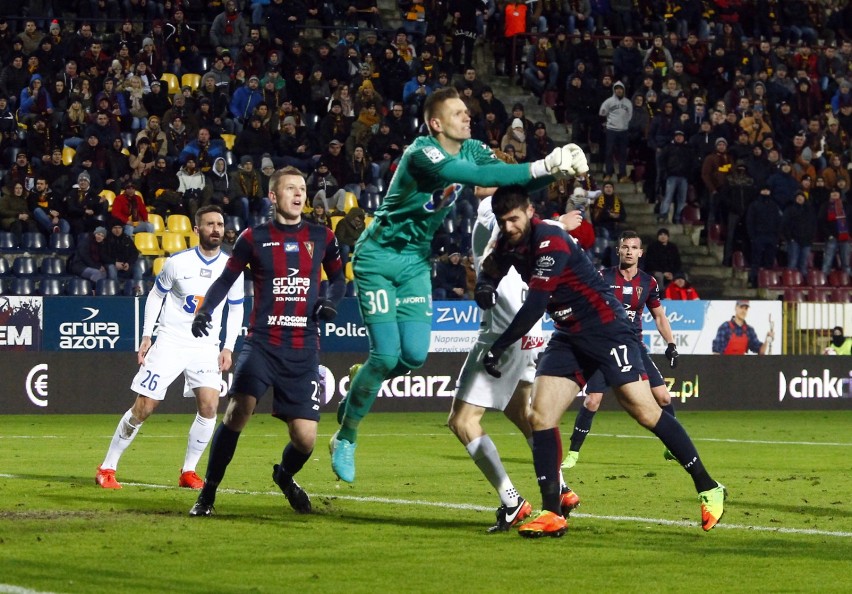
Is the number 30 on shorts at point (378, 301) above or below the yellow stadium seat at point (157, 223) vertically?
above

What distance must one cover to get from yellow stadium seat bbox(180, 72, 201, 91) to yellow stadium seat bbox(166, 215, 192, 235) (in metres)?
3.65

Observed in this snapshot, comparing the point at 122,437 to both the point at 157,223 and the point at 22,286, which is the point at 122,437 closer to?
the point at 22,286

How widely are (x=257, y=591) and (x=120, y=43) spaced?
21489 mm

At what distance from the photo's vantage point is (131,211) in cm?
2469

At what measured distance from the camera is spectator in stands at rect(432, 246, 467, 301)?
82.9 ft

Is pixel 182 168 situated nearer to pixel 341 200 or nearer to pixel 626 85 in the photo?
pixel 341 200

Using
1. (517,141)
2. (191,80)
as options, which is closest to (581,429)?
(517,141)

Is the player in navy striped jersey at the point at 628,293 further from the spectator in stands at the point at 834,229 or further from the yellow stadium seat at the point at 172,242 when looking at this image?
the spectator in stands at the point at 834,229

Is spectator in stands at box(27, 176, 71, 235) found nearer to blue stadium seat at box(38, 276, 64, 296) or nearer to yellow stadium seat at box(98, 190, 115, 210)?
yellow stadium seat at box(98, 190, 115, 210)

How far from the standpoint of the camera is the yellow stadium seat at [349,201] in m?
26.1

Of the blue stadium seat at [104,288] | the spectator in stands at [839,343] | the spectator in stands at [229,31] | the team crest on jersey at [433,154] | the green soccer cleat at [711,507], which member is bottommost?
the spectator in stands at [839,343]

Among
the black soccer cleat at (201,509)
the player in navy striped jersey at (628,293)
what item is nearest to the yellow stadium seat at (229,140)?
the player in navy striped jersey at (628,293)

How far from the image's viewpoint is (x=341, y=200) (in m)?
25.9

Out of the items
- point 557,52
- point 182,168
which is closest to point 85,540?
point 182,168
